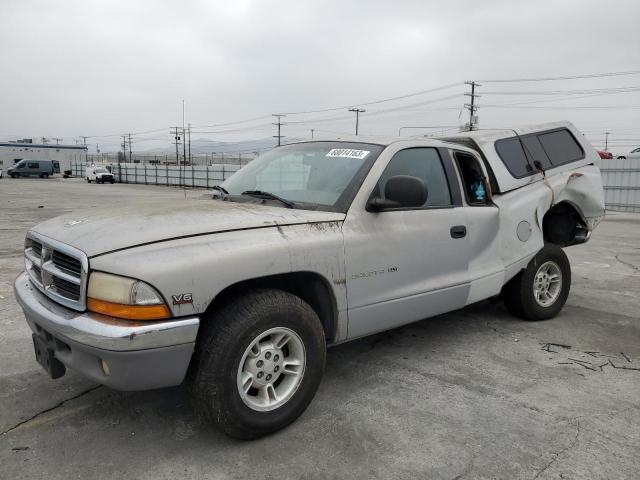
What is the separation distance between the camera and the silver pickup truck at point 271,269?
8.13ft

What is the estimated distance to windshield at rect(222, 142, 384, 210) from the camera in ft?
11.2

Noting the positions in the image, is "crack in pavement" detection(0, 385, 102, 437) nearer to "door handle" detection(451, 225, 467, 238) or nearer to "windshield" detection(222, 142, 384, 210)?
"windshield" detection(222, 142, 384, 210)

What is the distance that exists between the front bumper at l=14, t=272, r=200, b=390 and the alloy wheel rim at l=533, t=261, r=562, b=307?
12.2 feet

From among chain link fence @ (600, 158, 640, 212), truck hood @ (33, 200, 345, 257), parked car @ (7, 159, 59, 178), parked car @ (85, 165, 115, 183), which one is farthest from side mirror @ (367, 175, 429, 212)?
parked car @ (7, 159, 59, 178)

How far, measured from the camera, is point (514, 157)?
496 centimetres

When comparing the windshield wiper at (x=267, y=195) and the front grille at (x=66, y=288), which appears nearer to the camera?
the front grille at (x=66, y=288)

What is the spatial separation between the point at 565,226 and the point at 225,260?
4419mm

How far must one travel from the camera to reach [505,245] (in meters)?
4.51

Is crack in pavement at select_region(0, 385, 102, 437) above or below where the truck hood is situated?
below

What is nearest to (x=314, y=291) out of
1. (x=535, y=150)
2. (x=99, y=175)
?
(x=535, y=150)

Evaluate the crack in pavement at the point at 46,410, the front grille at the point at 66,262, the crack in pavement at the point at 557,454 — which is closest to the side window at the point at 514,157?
the crack in pavement at the point at 557,454

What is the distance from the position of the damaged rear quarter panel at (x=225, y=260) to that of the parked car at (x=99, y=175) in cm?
4964

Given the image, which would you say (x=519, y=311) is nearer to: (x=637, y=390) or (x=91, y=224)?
(x=637, y=390)

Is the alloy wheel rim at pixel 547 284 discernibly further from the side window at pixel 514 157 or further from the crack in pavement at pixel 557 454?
the crack in pavement at pixel 557 454
